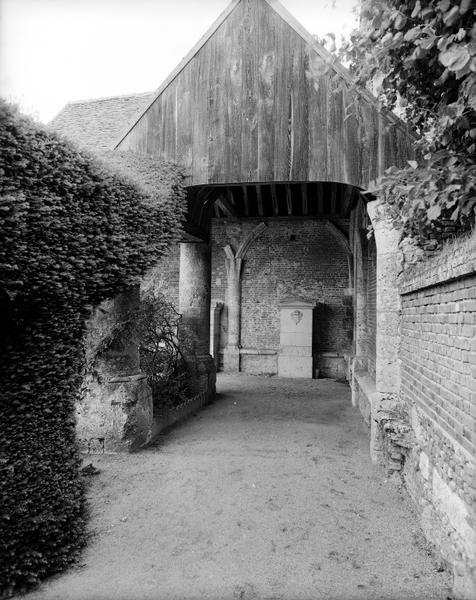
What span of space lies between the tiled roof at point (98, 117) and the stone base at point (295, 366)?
7.73 meters

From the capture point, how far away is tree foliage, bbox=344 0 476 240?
261 centimetres

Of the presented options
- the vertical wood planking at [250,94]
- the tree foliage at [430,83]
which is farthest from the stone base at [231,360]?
the tree foliage at [430,83]

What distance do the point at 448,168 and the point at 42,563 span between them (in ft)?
13.3

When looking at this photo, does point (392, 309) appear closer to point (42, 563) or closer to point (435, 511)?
point (435, 511)

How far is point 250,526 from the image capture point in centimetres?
396

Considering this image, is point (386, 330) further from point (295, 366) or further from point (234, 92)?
point (295, 366)

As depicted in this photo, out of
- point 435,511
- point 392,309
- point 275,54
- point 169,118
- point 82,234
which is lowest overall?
point 435,511

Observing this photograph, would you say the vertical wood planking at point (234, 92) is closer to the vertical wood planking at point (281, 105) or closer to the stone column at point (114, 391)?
the vertical wood planking at point (281, 105)

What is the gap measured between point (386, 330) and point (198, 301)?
4647 mm

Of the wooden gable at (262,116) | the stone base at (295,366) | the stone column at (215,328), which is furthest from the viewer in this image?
the stone column at (215,328)

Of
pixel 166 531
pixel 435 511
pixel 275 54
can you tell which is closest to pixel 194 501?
pixel 166 531

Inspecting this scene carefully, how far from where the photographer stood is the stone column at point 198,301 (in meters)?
9.12

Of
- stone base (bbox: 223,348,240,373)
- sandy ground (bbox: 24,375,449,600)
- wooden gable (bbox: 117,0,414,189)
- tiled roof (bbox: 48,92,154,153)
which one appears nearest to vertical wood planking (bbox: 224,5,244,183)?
wooden gable (bbox: 117,0,414,189)

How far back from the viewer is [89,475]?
511 cm
